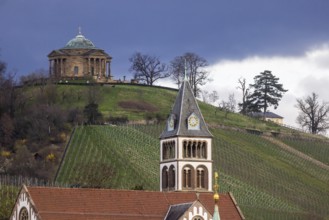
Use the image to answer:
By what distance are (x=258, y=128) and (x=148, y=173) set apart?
46.9 m

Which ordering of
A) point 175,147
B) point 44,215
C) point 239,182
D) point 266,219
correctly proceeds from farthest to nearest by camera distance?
point 239,182 → point 266,219 → point 175,147 → point 44,215

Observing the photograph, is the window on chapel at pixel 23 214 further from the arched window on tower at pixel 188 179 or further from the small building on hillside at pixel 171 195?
the arched window on tower at pixel 188 179

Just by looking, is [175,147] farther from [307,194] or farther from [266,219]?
[307,194]

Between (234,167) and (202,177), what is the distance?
40593 millimetres

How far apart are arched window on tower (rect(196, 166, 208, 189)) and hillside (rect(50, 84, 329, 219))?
16.3m

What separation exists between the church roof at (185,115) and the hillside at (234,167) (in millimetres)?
14416

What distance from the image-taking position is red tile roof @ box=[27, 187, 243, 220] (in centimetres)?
11025

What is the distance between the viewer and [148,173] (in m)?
152

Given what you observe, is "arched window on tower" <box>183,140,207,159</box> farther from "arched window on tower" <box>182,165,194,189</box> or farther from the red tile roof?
the red tile roof

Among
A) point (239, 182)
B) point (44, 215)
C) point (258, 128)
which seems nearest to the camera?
point (44, 215)

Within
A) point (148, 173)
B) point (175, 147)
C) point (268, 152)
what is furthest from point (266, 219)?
point (268, 152)

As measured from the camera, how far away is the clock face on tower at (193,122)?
127438mm

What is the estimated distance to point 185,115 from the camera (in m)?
128

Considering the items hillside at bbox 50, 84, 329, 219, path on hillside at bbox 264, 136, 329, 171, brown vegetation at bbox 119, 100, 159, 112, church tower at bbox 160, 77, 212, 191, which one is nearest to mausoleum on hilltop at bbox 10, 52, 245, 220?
church tower at bbox 160, 77, 212, 191
